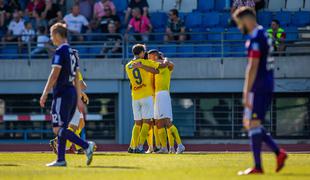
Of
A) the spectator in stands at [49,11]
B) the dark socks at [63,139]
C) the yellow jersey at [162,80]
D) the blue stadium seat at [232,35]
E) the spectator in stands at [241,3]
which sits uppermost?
the spectator in stands at [241,3]

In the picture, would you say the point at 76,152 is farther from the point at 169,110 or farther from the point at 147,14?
the point at 147,14

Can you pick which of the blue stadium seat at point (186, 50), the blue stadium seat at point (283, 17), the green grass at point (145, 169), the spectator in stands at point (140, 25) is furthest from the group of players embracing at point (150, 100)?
the blue stadium seat at point (283, 17)

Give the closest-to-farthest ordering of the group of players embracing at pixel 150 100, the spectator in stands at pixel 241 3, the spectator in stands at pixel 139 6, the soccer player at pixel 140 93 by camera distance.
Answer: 1. the soccer player at pixel 140 93
2. the group of players embracing at pixel 150 100
3. the spectator in stands at pixel 241 3
4. the spectator in stands at pixel 139 6

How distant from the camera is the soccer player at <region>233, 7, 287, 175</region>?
39.6ft

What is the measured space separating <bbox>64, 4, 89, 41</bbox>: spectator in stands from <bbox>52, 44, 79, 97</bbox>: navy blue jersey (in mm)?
13957

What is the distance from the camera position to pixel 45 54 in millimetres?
28531

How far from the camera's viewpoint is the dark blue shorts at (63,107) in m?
14.4

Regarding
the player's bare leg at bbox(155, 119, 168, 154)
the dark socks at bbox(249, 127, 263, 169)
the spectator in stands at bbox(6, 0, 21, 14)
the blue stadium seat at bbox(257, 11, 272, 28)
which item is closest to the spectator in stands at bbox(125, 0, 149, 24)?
the blue stadium seat at bbox(257, 11, 272, 28)

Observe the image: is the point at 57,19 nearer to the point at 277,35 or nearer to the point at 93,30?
the point at 93,30

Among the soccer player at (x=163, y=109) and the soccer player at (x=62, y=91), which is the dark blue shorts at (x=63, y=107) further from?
the soccer player at (x=163, y=109)

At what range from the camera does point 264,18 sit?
29047 millimetres

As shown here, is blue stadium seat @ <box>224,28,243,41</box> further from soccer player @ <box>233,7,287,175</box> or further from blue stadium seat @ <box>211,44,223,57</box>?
soccer player @ <box>233,7,287,175</box>

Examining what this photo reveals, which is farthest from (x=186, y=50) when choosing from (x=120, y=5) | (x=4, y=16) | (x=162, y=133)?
(x=162, y=133)

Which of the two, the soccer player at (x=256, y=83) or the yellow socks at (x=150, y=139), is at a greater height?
the soccer player at (x=256, y=83)
